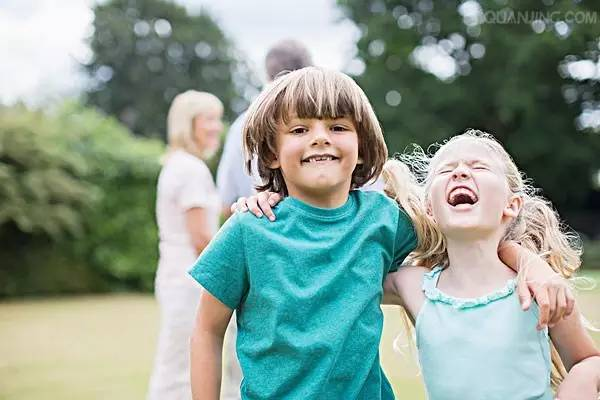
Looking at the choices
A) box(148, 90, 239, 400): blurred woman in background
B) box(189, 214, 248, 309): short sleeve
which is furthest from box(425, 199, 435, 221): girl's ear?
box(148, 90, 239, 400): blurred woman in background

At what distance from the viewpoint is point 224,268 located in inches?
81.3

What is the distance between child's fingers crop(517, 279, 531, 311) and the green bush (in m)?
14.0

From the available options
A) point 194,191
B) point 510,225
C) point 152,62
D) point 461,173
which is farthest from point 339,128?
point 152,62

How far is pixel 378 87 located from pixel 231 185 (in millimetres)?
22981

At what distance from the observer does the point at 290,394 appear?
2.01 meters

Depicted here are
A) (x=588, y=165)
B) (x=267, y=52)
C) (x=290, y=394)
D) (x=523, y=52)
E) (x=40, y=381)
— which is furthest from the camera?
(x=588, y=165)

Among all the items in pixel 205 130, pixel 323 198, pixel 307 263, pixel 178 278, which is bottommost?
pixel 178 278

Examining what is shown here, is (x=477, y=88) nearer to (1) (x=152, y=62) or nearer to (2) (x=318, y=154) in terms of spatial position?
(1) (x=152, y=62)

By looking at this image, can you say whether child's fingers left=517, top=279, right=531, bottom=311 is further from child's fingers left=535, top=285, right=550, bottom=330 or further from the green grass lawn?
the green grass lawn

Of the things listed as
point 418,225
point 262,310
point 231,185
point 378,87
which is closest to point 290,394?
point 262,310

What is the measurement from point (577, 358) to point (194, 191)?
2890 mm

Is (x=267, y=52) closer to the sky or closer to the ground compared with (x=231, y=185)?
closer to the sky

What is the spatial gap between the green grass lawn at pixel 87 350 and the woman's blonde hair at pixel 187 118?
181 cm

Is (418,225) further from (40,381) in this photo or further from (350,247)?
(40,381)
